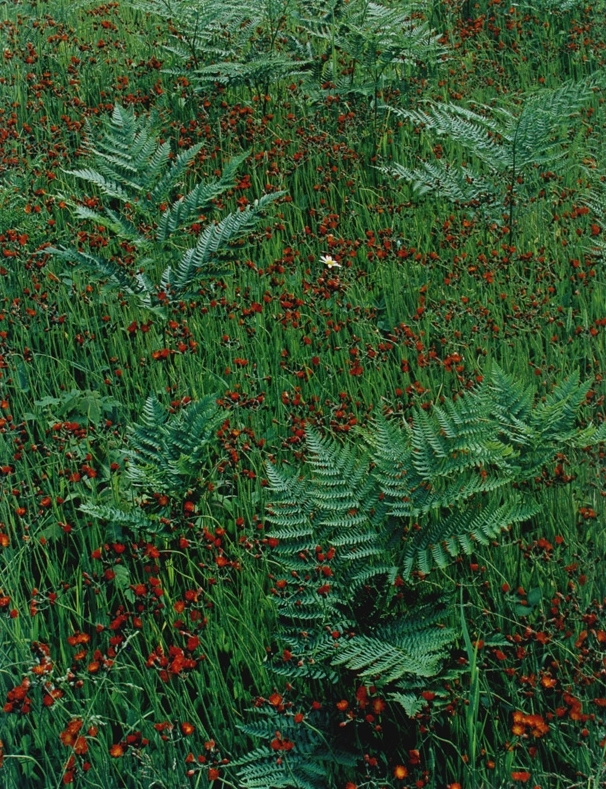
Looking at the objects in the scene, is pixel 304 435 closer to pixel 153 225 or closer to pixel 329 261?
pixel 329 261

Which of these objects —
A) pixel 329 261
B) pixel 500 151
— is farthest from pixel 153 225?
pixel 500 151

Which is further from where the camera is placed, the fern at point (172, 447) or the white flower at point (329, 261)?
the white flower at point (329, 261)

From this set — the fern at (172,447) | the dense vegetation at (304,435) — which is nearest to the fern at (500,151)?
the dense vegetation at (304,435)

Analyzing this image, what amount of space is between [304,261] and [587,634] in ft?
8.40

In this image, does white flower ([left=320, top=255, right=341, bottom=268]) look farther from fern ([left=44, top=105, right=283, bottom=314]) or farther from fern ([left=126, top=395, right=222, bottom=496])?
fern ([left=126, top=395, right=222, bottom=496])

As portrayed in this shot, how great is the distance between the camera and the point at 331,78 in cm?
582

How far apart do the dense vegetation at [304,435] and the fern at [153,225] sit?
0.02 meters

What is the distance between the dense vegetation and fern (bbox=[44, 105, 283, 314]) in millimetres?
22

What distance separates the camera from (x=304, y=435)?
3.05 meters

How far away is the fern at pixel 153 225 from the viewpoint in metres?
3.96

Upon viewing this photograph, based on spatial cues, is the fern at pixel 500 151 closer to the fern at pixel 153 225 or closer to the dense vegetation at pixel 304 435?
the dense vegetation at pixel 304 435

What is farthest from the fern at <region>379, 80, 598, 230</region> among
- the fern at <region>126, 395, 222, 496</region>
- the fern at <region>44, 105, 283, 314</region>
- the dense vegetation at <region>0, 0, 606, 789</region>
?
the fern at <region>126, 395, 222, 496</region>

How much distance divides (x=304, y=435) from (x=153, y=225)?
6.26 ft

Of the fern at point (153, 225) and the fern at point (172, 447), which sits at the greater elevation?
the fern at point (153, 225)
